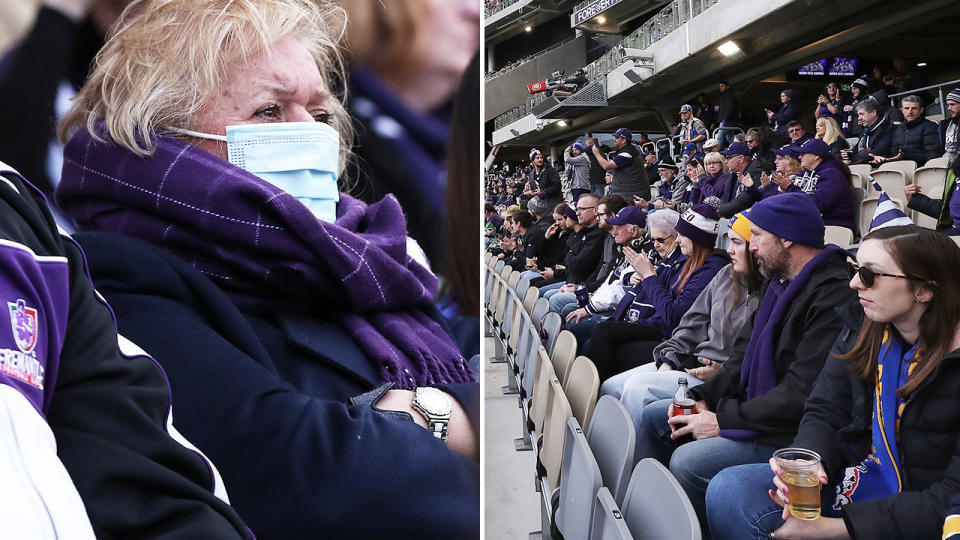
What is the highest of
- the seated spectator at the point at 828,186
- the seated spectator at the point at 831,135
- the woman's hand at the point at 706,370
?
the seated spectator at the point at 831,135

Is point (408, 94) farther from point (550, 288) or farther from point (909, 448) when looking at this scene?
point (550, 288)

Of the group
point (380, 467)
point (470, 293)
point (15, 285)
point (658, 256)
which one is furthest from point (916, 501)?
point (658, 256)

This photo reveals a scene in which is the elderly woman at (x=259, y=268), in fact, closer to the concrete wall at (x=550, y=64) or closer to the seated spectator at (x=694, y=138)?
the seated spectator at (x=694, y=138)

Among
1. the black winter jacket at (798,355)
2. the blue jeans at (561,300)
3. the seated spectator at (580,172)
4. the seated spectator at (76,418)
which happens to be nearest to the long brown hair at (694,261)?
the black winter jacket at (798,355)

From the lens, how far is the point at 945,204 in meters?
3.75

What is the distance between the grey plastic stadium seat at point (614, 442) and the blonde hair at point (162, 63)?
139 centimetres

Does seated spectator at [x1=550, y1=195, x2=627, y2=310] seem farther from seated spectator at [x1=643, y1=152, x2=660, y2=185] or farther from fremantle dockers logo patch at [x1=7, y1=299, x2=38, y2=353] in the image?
seated spectator at [x1=643, y1=152, x2=660, y2=185]

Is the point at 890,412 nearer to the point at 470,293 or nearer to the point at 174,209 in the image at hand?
the point at 470,293

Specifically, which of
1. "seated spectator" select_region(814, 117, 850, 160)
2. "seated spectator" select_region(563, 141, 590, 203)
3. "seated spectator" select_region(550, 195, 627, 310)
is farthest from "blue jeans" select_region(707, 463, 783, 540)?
"seated spectator" select_region(563, 141, 590, 203)

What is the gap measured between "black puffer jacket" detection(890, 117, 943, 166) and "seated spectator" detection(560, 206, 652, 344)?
256cm

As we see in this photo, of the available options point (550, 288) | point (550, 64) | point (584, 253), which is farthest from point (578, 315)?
point (550, 64)

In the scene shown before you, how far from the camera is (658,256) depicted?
4.09 m

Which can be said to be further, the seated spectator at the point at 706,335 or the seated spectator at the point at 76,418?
the seated spectator at the point at 706,335

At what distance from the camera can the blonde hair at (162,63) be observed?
2.27 ft
